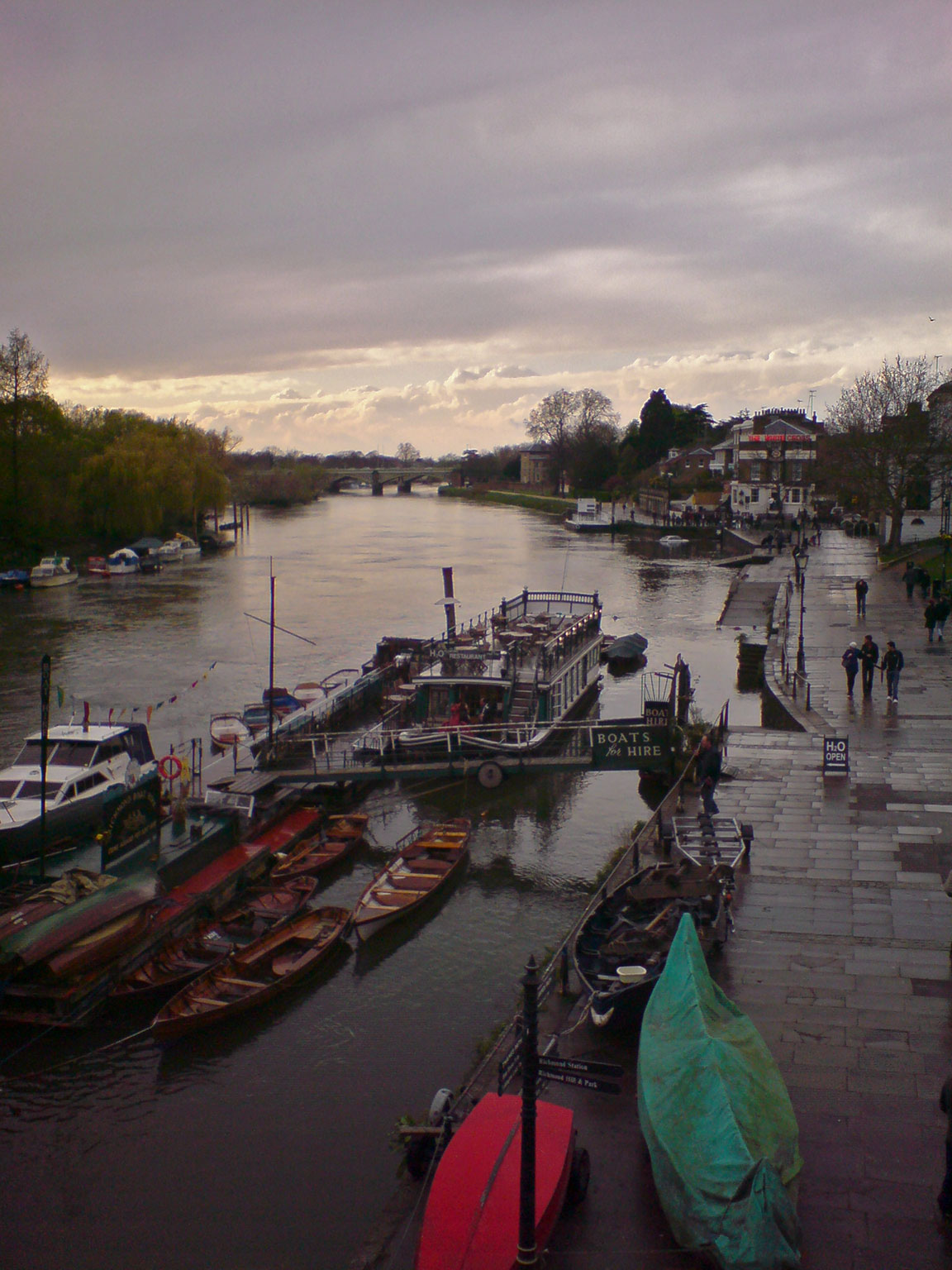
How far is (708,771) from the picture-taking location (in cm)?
1841

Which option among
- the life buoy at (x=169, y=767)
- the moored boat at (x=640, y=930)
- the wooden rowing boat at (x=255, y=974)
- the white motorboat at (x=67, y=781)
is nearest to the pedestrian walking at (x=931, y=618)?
the moored boat at (x=640, y=930)

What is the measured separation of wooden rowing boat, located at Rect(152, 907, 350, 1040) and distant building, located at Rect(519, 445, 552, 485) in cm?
16557

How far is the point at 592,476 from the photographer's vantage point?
142500 mm

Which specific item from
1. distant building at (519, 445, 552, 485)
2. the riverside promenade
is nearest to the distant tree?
distant building at (519, 445, 552, 485)

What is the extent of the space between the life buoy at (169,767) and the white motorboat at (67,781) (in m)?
0.29

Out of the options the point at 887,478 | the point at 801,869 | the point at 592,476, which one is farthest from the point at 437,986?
the point at 592,476

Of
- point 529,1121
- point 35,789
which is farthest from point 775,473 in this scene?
point 529,1121

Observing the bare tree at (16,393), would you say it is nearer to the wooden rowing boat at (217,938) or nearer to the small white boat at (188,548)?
the small white boat at (188,548)


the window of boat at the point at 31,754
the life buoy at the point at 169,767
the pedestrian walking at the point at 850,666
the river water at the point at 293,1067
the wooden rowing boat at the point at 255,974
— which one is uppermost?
the pedestrian walking at the point at 850,666

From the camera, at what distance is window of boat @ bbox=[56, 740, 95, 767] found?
2016 cm

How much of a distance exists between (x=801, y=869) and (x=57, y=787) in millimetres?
13028

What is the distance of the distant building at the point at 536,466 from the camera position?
18450 cm

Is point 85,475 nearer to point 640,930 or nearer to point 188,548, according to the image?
point 188,548

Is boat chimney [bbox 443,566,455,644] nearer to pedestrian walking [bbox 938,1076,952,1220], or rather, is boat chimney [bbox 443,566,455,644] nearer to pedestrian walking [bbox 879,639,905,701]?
pedestrian walking [bbox 879,639,905,701]
